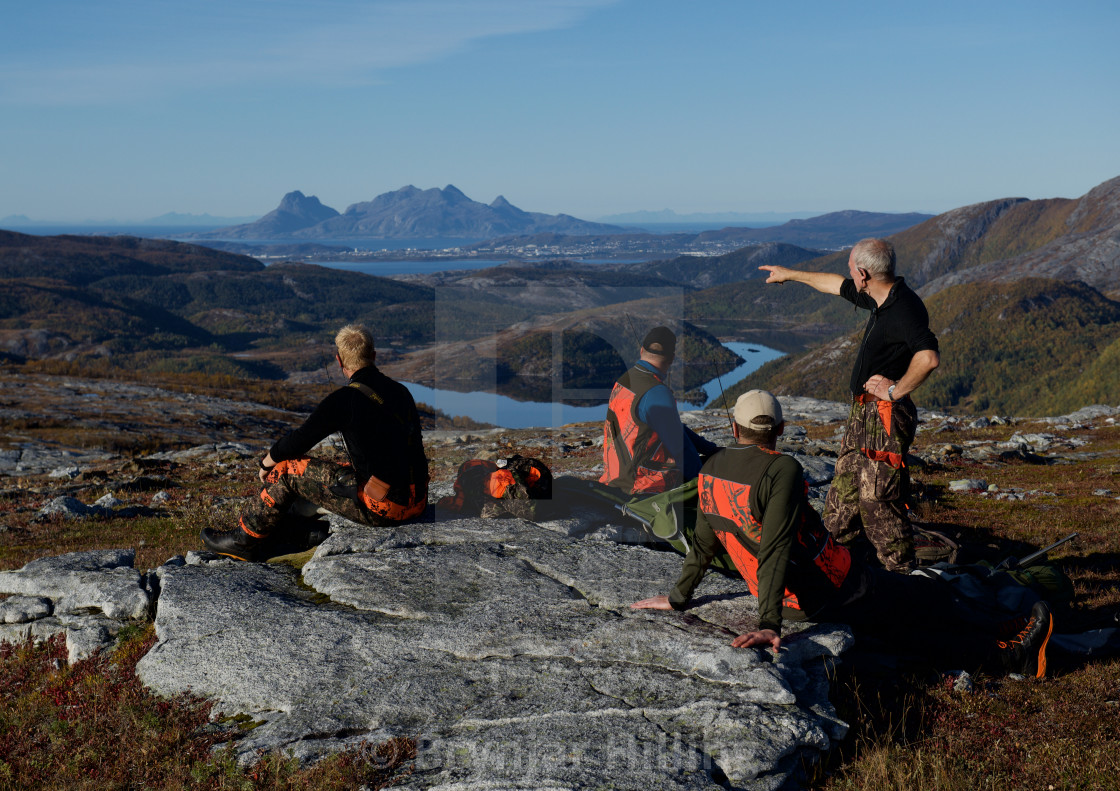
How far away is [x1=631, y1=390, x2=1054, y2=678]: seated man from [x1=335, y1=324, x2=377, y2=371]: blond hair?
420 cm

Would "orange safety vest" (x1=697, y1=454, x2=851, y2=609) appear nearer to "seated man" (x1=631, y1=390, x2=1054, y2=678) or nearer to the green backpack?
"seated man" (x1=631, y1=390, x2=1054, y2=678)

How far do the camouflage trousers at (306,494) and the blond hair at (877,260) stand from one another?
20.7 feet

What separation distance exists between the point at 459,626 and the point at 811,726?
317 centimetres

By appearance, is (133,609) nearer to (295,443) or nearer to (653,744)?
(295,443)

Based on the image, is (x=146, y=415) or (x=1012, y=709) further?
(x=146, y=415)

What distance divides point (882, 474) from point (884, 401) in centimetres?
82

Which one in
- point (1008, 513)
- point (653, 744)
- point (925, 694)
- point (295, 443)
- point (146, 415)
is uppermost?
point (295, 443)

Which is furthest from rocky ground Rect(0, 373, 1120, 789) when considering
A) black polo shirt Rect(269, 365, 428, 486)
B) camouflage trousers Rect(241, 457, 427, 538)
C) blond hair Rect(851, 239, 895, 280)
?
blond hair Rect(851, 239, 895, 280)

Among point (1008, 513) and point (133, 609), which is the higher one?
point (133, 609)

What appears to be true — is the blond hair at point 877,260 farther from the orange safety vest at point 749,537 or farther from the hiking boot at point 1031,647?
the hiking boot at point 1031,647

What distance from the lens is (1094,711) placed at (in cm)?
655

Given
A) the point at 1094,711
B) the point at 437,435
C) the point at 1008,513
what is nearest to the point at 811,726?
the point at 1094,711

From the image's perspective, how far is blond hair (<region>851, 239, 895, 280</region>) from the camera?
8117 millimetres

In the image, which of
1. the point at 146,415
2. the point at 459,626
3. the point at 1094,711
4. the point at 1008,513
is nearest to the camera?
the point at 1094,711
